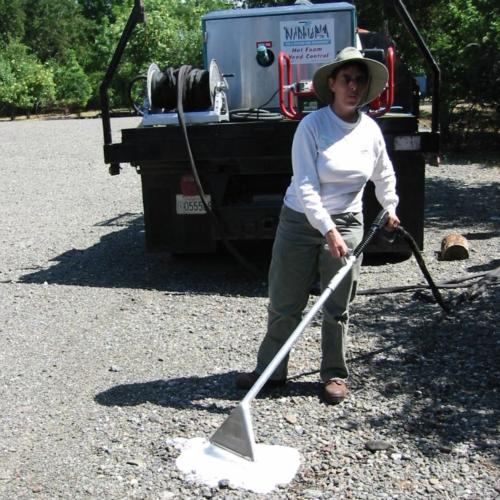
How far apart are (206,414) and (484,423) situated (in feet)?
4.64

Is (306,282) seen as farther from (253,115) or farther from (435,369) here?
(253,115)

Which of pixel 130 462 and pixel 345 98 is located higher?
pixel 345 98

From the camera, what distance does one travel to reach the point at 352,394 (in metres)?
4.55

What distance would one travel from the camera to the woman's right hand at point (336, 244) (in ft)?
13.2

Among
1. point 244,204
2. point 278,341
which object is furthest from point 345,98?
point 244,204

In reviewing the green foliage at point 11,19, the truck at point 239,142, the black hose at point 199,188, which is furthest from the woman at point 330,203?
the green foliage at point 11,19

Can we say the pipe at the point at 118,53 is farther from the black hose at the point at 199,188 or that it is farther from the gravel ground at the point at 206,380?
the gravel ground at the point at 206,380

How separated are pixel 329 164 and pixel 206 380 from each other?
1524 millimetres

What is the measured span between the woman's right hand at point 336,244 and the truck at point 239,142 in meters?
2.61

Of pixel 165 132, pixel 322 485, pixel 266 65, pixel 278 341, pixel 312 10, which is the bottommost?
pixel 322 485

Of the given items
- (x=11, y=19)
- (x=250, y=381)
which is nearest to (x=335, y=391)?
(x=250, y=381)

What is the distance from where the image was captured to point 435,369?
4855 millimetres

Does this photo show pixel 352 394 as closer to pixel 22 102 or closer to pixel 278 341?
pixel 278 341

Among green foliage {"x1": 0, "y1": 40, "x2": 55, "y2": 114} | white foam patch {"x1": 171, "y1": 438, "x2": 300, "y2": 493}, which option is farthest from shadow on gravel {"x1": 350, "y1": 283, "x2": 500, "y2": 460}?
green foliage {"x1": 0, "y1": 40, "x2": 55, "y2": 114}
